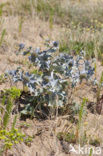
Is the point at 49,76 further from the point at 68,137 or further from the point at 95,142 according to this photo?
the point at 95,142

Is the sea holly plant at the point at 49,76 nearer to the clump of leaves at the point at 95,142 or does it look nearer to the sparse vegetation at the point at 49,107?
the sparse vegetation at the point at 49,107

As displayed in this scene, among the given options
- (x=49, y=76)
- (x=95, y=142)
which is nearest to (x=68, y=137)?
(x=95, y=142)

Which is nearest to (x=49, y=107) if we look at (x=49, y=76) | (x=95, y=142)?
(x=49, y=76)

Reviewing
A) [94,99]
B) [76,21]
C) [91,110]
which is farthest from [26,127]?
[76,21]

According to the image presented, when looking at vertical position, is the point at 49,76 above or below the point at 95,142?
above

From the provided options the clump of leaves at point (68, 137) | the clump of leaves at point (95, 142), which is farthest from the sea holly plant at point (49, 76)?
the clump of leaves at point (95, 142)

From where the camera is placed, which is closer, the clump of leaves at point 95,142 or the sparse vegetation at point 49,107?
the sparse vegetation at point 49,107

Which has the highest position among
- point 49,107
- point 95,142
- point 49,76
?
point 49,76

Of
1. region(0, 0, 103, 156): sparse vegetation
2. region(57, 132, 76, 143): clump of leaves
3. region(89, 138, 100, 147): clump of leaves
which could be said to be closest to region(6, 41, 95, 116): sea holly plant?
region(0, 0, 103, 156): sparse vegetation

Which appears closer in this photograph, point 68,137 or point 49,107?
point 68,137

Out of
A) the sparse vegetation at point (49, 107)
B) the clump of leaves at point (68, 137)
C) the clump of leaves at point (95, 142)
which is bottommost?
the clump of leaves at point (95, 142)

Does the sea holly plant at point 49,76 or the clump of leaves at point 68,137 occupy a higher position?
the sea holly plant at point 49,76

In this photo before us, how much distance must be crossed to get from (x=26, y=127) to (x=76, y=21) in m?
3.59

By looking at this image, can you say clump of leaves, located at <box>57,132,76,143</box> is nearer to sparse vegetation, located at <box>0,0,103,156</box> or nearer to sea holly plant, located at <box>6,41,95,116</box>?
sparse vegetation, located at <box>0,0,103,156</box>
